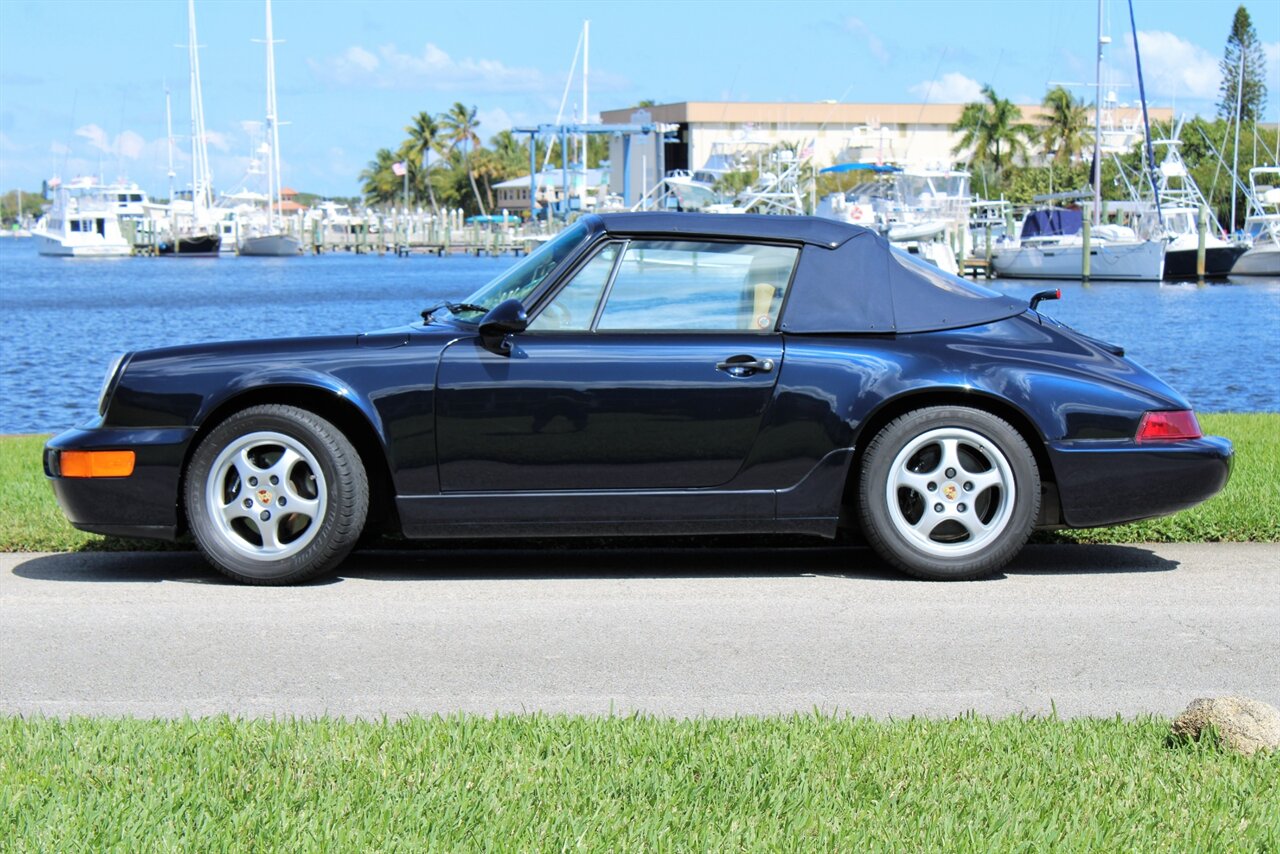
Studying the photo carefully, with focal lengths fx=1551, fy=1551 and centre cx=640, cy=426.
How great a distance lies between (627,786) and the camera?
3.52 m

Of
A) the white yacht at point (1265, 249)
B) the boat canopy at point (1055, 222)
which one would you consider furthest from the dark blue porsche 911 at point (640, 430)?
the boat canopy at point (1055, 222)

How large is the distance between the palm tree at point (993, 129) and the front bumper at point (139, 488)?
305 ft

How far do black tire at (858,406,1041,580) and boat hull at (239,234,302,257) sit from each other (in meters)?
102

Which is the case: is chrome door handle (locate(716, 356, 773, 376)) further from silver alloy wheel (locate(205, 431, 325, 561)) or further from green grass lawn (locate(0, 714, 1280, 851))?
green grass lawn (locate(0, 714, 1280, 851))

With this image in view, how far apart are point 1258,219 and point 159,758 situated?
64423 mm

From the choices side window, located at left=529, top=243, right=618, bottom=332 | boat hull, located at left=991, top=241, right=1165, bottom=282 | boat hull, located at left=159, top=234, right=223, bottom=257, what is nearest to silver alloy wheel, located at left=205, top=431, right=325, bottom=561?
side window, located at left=529, top=243, right=618, bottom=332

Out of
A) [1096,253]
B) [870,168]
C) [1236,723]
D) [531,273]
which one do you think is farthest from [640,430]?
[870,168]

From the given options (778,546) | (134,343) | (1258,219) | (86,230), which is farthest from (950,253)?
(86,230)

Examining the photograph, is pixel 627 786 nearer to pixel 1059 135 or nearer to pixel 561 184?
pixel 1059 135

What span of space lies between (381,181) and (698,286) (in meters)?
157

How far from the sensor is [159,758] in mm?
3699

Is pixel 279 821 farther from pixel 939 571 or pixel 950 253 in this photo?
pixel 950 253

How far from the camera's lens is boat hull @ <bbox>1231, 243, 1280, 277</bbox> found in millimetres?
58719

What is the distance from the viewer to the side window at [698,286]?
628 centimetres
